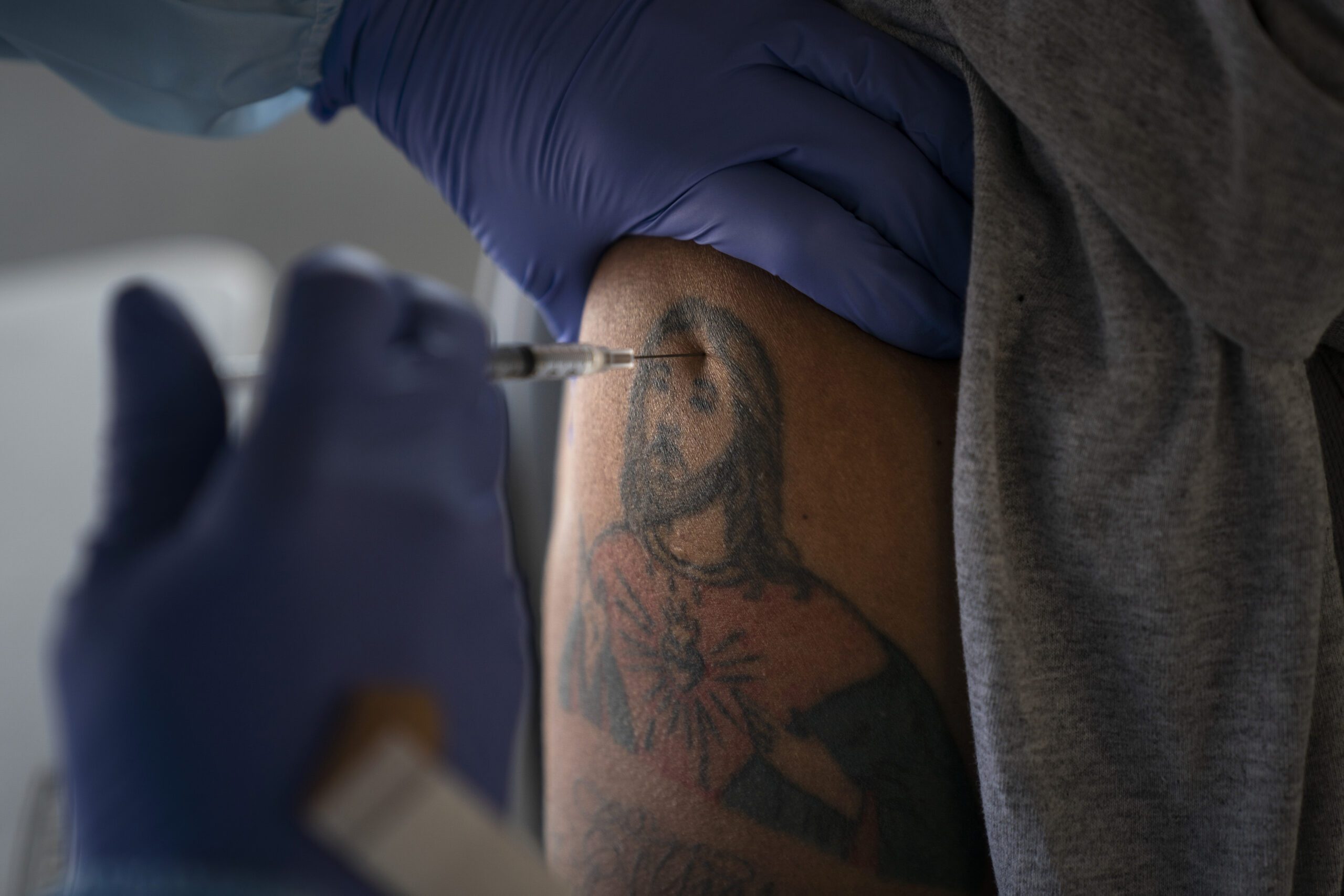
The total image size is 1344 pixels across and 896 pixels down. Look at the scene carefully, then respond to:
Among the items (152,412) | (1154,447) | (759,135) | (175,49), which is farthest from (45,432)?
(1154,447)

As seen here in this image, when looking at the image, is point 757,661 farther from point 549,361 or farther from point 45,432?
point 45,432

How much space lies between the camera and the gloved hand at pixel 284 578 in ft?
1.36

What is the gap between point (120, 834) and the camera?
0.41m

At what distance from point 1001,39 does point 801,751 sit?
2.07 ft

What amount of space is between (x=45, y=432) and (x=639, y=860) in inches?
59.7

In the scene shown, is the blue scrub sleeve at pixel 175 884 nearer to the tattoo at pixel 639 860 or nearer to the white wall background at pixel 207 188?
the tattoo at pixel 639 860

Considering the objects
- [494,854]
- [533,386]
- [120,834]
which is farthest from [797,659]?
[533,386]

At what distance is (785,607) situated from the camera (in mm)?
767

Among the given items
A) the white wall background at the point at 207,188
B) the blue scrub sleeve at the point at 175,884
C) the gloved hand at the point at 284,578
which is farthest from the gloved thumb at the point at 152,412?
the white wall background at the point at 207,188

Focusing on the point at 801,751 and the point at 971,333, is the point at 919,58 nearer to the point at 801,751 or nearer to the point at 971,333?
the point at 971,333

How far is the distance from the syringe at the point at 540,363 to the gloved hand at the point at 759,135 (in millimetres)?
153

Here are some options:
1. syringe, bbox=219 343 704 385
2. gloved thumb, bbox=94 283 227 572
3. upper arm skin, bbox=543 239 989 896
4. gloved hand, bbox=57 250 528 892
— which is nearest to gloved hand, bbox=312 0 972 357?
upper arm skin, bbox=543 239 989 896

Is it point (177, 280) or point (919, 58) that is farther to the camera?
point (177, 280)

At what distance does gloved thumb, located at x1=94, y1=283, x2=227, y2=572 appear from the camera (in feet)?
1.59
